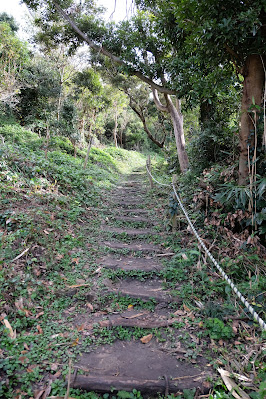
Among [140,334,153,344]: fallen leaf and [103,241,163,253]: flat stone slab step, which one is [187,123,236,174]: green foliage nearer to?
[103,241,163,253]: flat stone slab step

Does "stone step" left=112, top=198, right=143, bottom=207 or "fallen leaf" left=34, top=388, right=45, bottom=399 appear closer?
"fallen leaf" left=34, top=388, right=45, bottom=399

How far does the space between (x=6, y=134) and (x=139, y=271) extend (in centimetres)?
874

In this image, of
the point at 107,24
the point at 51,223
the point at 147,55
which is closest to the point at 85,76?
the point at 107,24

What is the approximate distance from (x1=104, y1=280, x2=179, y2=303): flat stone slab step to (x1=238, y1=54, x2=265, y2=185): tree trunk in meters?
2.34

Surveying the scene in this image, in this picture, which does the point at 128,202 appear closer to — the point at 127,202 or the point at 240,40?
the point at 127,202

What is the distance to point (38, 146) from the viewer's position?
9.91m

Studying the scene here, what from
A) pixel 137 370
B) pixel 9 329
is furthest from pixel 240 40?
pixel 9 329

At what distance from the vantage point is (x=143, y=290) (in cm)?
361

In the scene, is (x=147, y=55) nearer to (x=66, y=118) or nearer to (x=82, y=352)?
(x=66, y=118)

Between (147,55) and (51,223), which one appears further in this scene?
(147,55)

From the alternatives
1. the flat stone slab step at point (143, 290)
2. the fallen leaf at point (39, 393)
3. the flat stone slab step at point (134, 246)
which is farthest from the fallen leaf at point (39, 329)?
the flat stone slab step at point (134, 246)

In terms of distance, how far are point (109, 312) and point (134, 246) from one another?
1848 millimetres

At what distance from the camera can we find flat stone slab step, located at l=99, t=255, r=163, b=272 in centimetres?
409

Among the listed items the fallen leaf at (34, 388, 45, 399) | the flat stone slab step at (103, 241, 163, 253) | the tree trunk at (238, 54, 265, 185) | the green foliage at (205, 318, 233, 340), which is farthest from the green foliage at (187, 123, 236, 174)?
the fallen leaf at (34, 388, 45, 399)
